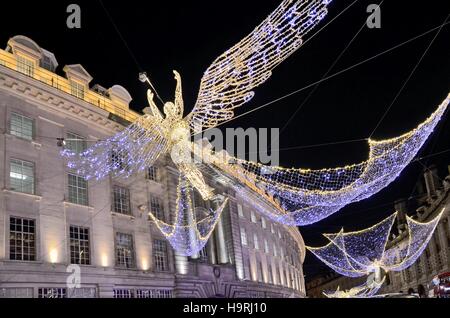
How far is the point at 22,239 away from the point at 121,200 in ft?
27.3

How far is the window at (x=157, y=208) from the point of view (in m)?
33.1

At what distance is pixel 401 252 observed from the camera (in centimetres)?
7094

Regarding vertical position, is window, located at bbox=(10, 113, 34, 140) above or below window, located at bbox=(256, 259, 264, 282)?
above

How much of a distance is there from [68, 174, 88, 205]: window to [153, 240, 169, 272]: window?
706 centimetres

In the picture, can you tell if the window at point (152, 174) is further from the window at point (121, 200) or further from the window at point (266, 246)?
the window at point (266, 246)

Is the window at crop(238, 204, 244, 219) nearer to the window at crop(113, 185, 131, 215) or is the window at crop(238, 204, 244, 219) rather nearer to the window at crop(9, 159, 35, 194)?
the window at crop(113, 185, 131, 215)

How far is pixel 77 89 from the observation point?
29.0 meters

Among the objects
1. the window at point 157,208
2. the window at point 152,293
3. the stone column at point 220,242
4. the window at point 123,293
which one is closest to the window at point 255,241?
the stone column at point 220,242

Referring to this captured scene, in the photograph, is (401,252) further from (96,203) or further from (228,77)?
(228,77)

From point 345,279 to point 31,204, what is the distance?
114 m

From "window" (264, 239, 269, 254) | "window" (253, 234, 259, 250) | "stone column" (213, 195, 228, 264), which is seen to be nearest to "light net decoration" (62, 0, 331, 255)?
"stone column" (213, 195, 228, 264)

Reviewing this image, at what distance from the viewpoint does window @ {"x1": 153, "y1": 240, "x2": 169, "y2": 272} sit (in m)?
32.0

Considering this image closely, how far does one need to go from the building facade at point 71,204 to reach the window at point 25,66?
0.18 feet
